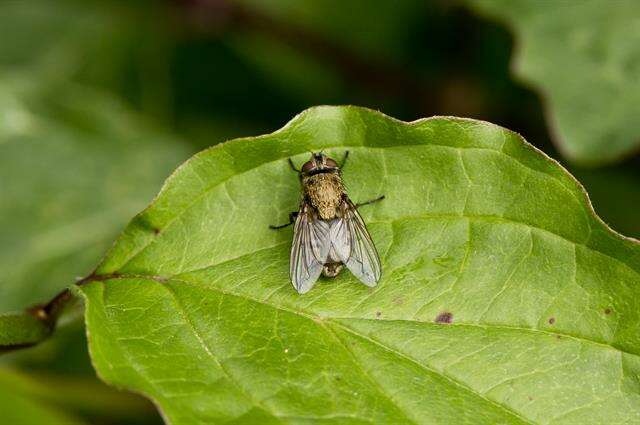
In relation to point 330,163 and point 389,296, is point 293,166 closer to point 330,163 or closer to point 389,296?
point 330,163

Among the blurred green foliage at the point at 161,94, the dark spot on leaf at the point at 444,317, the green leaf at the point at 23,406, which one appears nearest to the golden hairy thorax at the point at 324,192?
the dark spot on leaf at the point at 444,317

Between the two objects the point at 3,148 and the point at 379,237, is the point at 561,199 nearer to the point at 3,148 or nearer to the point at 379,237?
the point at 379,237

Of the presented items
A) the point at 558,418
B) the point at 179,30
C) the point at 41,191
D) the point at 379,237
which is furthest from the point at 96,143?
the point at 558,418

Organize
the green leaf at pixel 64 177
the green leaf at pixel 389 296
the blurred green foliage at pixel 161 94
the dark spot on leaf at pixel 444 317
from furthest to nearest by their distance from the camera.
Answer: the blurred green foliage at pixel 161 94 < the green leaf at pixel 64 177 < the dark spot on leaf at pixel 444 317 < the green leaf at pixel 389 296

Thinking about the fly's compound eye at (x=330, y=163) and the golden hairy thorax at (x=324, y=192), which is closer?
the fly's compound eye at (x=330, y=163)


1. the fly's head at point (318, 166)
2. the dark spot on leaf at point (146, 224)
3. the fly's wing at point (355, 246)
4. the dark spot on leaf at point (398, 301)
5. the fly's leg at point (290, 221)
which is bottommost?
the dark spot on leaf at point (398, 301)

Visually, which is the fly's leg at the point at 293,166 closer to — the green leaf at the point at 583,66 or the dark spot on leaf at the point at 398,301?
the dark spot on leaf at the point at 398,301

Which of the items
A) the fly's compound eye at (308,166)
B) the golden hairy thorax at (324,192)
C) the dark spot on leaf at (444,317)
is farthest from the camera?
the golden hairy thorax at (324,192)

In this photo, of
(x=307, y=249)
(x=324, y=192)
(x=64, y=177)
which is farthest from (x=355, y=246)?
A: (x=64, y=177)
